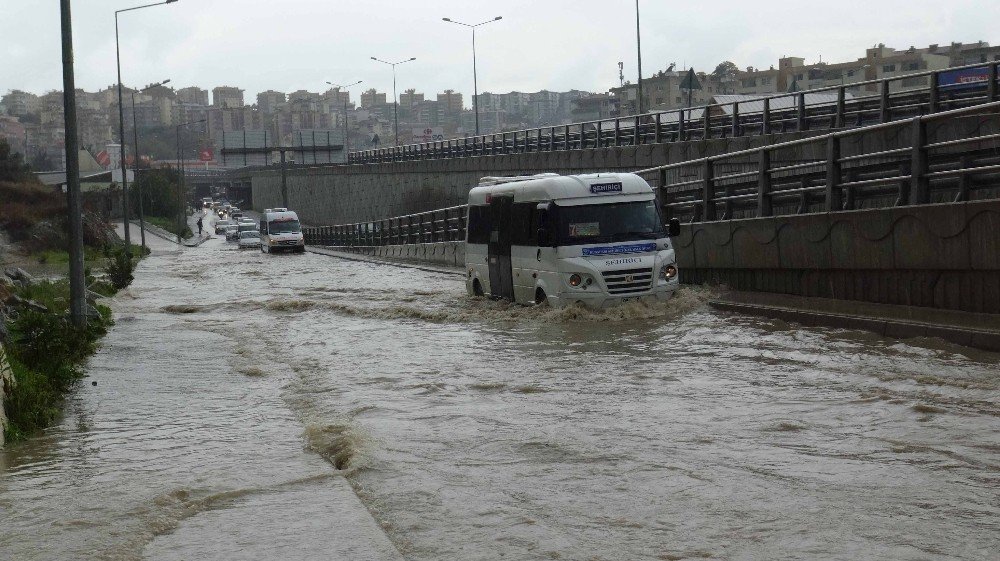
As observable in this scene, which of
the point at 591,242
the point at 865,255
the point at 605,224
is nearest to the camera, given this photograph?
the point at 865,255

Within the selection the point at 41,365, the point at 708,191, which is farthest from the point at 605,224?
the point at 41,365

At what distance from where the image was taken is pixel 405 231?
170 feet

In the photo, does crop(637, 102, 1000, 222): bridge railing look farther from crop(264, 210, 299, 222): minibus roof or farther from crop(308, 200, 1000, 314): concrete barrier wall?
crop(264, 210, 299, 222): minibus roof

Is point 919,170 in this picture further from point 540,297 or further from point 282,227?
point 282,227

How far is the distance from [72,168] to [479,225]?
717cm

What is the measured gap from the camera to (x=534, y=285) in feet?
67.1

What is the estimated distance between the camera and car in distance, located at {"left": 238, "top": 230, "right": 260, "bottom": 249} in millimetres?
73250

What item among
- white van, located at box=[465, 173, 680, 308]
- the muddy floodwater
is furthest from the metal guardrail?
the muddy floodwater

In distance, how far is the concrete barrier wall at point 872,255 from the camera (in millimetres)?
13648

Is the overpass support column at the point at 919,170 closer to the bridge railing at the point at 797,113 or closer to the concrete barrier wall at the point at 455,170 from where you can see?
the concrete barrier wall at the point at 455,170

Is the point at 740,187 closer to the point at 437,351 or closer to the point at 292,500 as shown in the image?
the point at 437,351

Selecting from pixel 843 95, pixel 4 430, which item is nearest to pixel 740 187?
pixel 843 95

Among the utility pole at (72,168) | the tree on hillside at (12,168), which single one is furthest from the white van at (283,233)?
the utility pole at (72,168)

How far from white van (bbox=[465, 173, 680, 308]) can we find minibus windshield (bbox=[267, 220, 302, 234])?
39.4 metres
